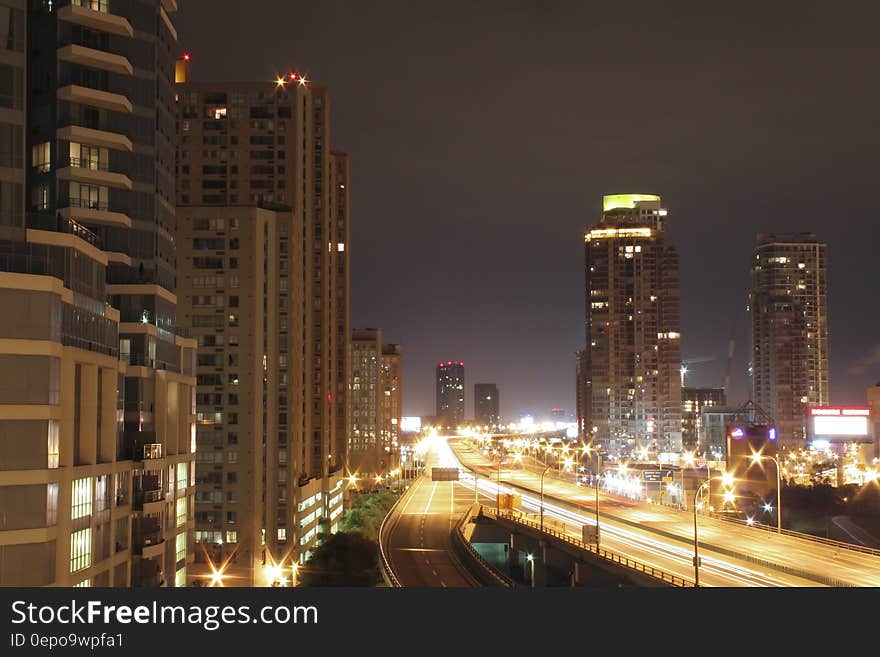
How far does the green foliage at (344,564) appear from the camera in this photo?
8150cm

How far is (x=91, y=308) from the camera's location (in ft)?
155

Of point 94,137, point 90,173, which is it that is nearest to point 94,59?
point 94,137

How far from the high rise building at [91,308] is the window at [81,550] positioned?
13cm

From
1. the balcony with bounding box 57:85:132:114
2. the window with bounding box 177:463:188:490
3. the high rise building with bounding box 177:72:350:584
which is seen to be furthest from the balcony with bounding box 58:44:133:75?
the high rise building with bounding box 177:72:350:584

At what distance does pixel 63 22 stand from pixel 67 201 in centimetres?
993

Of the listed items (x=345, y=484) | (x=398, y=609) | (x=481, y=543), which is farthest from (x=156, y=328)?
(x=345, y=484)

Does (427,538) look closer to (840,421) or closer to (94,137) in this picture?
(94,137)

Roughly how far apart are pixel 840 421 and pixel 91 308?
12703cm

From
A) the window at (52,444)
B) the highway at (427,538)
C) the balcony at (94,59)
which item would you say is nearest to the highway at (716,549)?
the highway at (427,538)

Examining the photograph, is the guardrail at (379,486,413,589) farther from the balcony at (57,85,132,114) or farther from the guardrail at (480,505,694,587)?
the balcony at (57,85,132,114)

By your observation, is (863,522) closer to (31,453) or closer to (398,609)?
(31,453)

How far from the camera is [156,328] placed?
2330 inches

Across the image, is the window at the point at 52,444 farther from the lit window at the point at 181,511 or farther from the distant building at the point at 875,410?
the distant building at the point at 875,410

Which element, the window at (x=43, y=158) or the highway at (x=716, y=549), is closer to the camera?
the window at (x=43, y=158)
